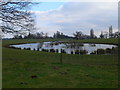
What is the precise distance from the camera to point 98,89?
6.71 meters

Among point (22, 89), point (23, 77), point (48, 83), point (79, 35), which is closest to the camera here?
point (22, 89)

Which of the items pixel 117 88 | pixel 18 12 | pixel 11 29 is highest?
pixel 18 12

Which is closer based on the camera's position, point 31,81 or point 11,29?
point 31,81

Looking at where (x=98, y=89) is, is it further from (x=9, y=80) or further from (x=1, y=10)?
(x=1, y=10)

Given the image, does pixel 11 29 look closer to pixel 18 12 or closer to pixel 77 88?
pixel 18 12

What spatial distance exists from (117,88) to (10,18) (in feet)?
28.6

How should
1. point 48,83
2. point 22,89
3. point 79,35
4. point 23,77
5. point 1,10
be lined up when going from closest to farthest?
1. point 22,89
2. point 48,83
3. point 23,77
4. point 1,10
5. point 79,35

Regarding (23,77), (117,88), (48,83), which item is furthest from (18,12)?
(117,88)

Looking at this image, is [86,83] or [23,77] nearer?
[86,83]

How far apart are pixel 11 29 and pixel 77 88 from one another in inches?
299

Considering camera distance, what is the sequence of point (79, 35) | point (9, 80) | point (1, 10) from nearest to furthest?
point (9, 80) → point (1, 10) → point (79, 35)

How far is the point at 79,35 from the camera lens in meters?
89.6

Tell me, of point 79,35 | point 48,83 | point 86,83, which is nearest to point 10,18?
point 48,83

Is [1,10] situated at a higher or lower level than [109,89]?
higher
